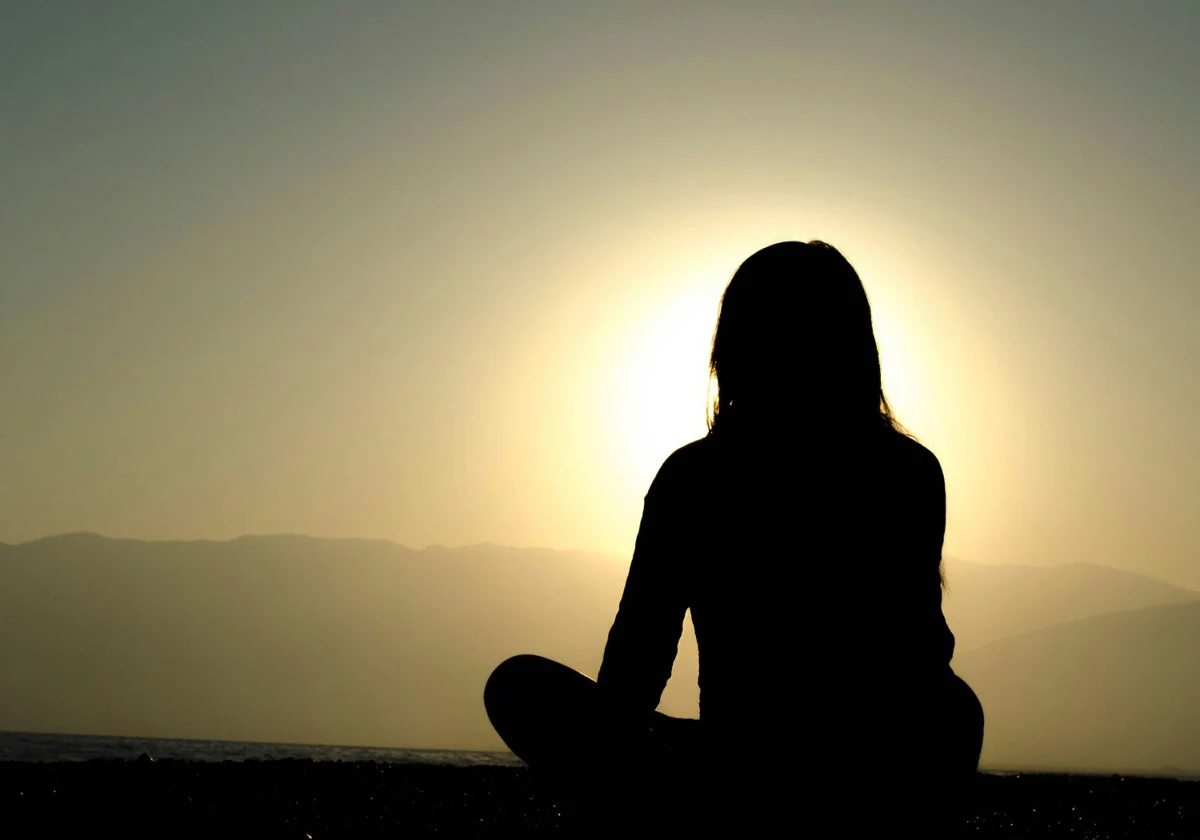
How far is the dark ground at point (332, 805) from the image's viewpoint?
5891 millimetres

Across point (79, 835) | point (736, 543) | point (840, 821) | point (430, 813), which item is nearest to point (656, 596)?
point (736, 543)

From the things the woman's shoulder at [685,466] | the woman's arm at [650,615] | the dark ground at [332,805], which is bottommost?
the dark ground at [332,805]

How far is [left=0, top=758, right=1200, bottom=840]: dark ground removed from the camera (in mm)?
5891

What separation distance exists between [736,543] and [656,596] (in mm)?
298

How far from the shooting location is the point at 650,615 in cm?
295

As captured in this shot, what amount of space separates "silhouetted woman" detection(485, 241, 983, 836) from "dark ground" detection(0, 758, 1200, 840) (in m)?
2.14

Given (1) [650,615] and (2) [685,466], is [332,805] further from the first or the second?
(2) [685,466]

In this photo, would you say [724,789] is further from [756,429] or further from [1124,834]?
[1124,834]

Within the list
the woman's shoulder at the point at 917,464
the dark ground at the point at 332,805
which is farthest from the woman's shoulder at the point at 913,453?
the dark ground at the point at 332,805

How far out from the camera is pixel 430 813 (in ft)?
22.6

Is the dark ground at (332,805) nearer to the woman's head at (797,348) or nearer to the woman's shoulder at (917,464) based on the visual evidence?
the woman's shoulder at (917,464)

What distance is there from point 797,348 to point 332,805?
17.2ft

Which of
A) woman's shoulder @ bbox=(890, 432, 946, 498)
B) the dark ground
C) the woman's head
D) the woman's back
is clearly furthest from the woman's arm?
the dark ground

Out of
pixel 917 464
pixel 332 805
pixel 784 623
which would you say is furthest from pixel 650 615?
pixel 332 805
